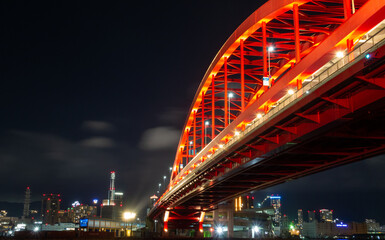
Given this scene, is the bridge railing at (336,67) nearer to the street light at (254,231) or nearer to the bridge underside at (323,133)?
the bridge underside at (323,133)

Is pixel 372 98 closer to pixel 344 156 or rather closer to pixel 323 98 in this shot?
pixel 323 98

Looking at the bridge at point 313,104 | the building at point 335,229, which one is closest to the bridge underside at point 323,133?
the bridge at point 313,104

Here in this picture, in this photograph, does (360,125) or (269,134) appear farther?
(269,134)

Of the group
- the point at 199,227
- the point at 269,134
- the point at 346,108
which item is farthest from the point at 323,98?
the point at 199,227

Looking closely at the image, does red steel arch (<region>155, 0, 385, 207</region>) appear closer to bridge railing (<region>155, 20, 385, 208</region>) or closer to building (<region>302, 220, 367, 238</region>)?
bridge railing (<region>155, 20, 385, 208</region>)

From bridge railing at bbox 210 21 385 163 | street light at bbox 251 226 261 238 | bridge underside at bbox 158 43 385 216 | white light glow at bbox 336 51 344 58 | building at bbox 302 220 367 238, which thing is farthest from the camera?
building at bbox 302 220 367 238

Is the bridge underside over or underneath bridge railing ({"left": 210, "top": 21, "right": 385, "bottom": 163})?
underneath

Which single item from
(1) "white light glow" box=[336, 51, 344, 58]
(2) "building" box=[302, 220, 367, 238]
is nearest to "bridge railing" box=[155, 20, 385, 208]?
(1) "white light glow" box=[336, 51, 344, 58]

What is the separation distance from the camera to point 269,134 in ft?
82.9

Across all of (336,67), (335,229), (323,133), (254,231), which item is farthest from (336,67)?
(335,229)

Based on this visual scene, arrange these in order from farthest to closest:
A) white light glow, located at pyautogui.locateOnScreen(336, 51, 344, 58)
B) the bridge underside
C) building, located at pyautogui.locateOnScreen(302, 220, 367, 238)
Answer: building, located at pyautogui.locateOnScreen(302, 220, 367, 238) → white light glow, located at pyautogui.locateOnScreen(336, 51, 344, 58) → the bridge underside

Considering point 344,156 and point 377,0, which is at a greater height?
point 377,0

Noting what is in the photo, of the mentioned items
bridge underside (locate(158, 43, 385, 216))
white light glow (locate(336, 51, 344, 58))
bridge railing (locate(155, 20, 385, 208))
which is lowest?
bridge underside (locate(158, 43, 385, 216))

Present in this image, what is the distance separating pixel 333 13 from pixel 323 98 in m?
12.2
